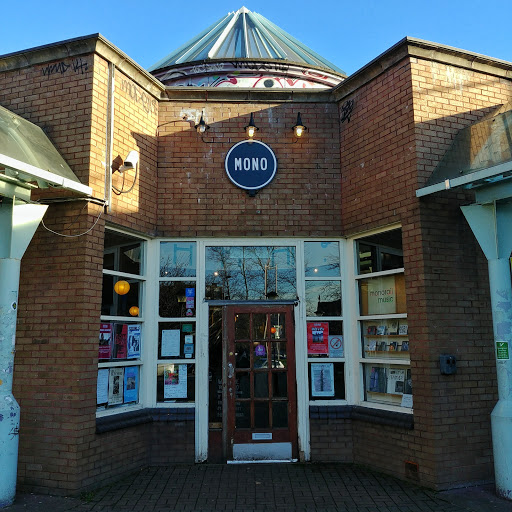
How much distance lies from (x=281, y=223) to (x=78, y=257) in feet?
8.98

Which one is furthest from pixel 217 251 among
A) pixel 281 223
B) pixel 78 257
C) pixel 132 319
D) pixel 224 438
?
pixel 224 438

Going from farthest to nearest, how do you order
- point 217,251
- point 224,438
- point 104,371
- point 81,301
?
point 217,251 < point 224,438 < point 104,371 < point 81,301

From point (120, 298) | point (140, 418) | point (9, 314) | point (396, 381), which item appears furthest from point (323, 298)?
point (9, 314)

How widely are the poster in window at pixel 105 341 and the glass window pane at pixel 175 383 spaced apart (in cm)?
80

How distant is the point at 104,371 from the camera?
6.02 metres

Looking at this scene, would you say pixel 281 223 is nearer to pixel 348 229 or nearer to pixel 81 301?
pixel 348 229

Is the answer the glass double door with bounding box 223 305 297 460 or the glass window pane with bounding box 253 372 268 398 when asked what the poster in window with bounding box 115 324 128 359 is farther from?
the glass window pane with bounding box 253 372 268 398

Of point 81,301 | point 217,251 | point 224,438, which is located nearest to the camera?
point 81,301

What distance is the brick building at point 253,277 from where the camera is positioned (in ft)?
18.4

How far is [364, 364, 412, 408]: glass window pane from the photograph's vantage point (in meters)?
6.02

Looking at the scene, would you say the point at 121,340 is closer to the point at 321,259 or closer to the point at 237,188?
the point at 237,188

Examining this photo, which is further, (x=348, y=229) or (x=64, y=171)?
(x=348, y=229)

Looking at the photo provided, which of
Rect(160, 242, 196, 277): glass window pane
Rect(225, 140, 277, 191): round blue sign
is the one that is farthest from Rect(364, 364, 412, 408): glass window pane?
Rect(225, 140, 277, 191): round blue sign

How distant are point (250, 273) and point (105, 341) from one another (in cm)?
212
